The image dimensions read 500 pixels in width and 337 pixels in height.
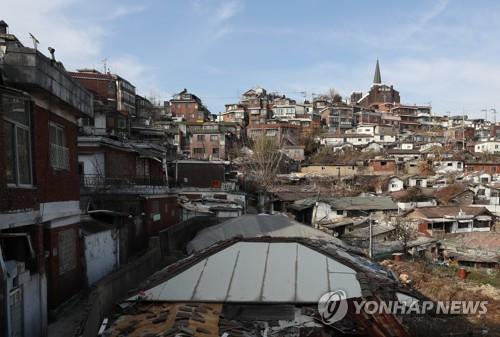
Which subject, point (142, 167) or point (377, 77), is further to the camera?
point (377, 77)

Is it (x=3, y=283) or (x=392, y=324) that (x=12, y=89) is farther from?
(x=392, y=324)

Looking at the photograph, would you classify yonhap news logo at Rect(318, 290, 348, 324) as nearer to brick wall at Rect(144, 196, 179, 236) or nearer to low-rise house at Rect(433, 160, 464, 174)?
brick wall at Rect(144, 196, 179, 236)

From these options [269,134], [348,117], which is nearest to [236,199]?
[269,134]

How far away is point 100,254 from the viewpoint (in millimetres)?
13875

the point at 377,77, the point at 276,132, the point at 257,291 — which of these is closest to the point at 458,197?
the point at 276,132

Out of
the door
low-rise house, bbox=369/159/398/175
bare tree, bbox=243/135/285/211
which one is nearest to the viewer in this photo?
the door

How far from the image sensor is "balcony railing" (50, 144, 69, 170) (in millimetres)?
10234

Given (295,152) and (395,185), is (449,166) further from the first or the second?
(295,152)

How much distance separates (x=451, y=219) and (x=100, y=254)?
29090 millimetres

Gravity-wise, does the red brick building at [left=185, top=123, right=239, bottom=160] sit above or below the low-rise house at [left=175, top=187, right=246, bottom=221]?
above

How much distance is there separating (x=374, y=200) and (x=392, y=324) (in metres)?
34.3

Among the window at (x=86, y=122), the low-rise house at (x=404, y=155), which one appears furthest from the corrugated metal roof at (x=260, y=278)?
the low-rise house at (x=404, y=155)

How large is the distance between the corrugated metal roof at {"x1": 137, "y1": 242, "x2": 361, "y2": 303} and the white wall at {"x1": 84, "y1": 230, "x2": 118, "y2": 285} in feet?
14.3

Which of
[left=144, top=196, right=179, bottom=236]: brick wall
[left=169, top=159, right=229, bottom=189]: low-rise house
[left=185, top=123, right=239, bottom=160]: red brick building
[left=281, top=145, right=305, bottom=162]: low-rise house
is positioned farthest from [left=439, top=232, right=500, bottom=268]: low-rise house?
[left=281, top=145, right=305, bottom=162]: low-rise house
